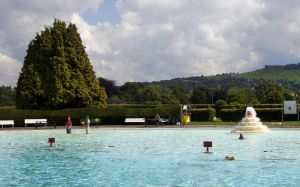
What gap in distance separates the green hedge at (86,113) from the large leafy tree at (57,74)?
331 centimetres

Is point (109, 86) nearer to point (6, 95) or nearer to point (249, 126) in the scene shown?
point (6, 95)

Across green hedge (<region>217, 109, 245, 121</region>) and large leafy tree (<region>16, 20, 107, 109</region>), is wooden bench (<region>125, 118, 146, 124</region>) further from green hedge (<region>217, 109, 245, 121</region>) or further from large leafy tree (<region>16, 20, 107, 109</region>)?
green hedge (<region>217, 109, 245, 121</region>)

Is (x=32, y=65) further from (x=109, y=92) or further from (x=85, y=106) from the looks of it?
→ (x=109, y=92)

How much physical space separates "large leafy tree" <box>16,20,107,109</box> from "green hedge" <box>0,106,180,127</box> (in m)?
3.31

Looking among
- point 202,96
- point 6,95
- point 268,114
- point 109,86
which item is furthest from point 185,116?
point 6,95

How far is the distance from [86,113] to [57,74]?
6.93m

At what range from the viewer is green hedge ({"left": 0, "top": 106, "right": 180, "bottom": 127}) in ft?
184

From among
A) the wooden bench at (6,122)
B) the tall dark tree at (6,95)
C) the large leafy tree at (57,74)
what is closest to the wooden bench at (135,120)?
the large leafy tree at (57,74)

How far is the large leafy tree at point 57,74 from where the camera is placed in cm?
6059

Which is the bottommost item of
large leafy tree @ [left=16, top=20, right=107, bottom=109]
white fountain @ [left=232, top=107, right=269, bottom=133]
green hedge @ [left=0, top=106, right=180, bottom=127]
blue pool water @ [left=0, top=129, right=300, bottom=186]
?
blue pool water @ [left=0, top=129, right=300, bottom=186]

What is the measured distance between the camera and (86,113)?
57.2 meters

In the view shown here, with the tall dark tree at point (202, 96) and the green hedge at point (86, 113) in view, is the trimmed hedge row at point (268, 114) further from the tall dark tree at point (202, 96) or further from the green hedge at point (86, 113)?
the tall dark tree at point (202, 96)

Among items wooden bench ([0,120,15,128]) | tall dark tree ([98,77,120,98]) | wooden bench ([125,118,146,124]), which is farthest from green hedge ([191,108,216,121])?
tall dark tree ([98,77,120,98])

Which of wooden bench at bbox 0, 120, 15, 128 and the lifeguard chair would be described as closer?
wooden bench at bbox 0, 120, 15, 128
